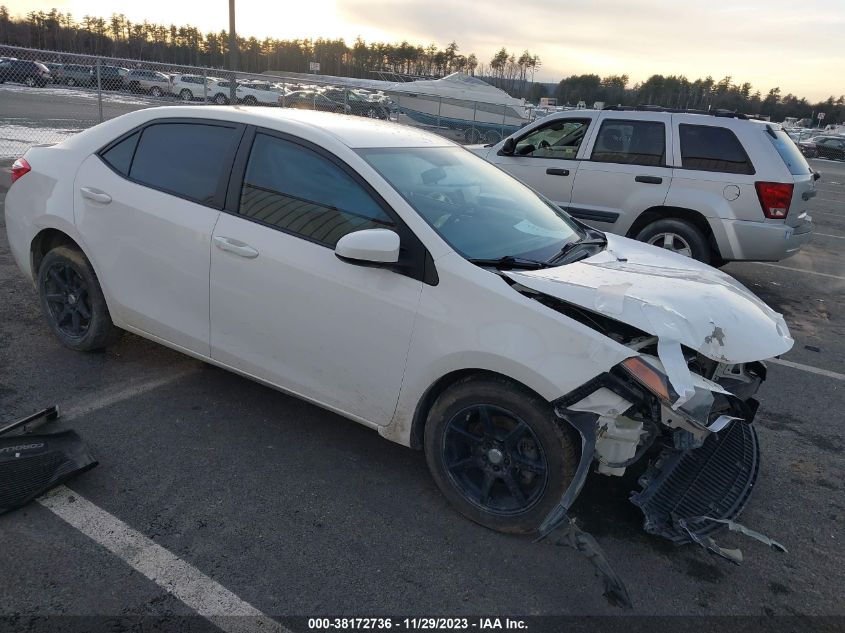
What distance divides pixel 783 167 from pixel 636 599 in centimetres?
560

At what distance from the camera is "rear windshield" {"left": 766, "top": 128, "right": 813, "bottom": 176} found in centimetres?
668

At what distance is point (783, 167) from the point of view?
6559 millimetres

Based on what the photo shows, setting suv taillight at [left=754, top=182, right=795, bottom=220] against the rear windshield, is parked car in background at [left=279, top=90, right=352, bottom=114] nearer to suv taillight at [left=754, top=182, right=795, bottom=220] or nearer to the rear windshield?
the rear windshield

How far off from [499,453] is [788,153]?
5835 mm

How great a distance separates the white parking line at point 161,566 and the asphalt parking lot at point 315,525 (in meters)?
0.02

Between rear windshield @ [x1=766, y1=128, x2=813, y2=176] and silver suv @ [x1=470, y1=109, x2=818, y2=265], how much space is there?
15 millimetres

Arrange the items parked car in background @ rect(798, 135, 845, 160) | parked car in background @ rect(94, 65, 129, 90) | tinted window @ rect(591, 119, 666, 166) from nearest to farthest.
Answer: tinted window @ rect(591, 119, 666, 166), parked car in background @ rect(94, 65, 129, 90), parked car in background @ rect(798, 135, 845, 160)

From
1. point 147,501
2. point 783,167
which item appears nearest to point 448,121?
point 783,167

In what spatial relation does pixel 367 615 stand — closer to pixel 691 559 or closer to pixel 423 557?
pixel 423 557

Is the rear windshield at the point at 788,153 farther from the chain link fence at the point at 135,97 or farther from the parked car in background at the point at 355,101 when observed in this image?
the parked car in background at the point at 355,101

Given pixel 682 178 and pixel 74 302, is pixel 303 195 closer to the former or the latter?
pixel 74 302

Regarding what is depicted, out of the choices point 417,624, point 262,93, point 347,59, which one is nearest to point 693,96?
point 347,59

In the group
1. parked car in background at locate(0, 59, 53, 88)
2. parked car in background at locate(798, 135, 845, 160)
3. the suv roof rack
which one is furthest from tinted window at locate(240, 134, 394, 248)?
parked car in background at locate(798, 135, 845, 160)

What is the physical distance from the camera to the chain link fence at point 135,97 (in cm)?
1261
